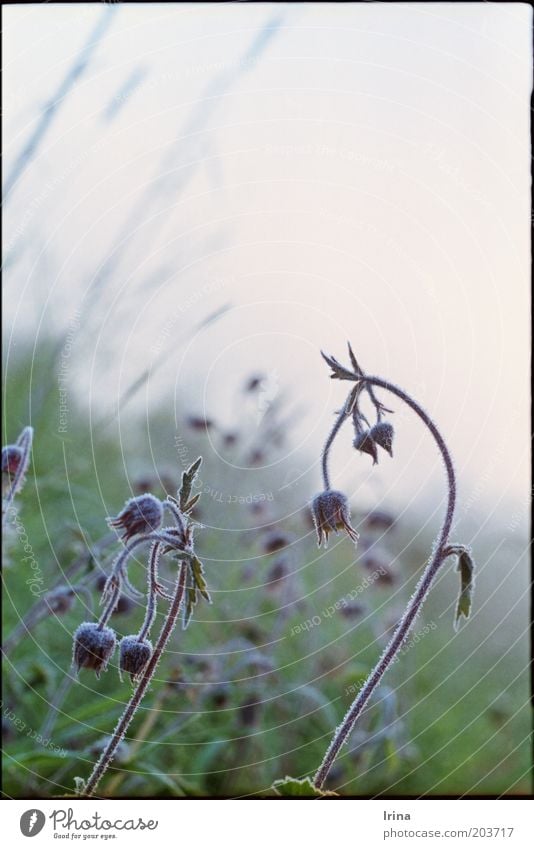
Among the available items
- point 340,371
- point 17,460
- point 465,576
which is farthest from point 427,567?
point 17,460

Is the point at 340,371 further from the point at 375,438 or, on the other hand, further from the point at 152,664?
the point at 152,664

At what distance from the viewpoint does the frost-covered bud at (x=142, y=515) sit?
75 centimetres

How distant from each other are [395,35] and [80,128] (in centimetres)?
42

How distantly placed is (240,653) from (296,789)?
1.51 feet

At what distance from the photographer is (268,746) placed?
1365mm

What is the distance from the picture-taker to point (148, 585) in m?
0.77

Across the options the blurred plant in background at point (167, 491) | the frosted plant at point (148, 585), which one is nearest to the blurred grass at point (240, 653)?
the blurred plant in background at point (167, 491)

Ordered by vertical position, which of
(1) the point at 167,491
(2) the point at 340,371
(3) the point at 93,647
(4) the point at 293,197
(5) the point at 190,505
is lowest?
(3) the point at 93,647

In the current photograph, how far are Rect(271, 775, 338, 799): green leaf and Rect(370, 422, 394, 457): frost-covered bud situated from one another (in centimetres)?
34

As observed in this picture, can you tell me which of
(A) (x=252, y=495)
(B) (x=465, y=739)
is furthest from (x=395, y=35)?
(B) (x=465, y=739)

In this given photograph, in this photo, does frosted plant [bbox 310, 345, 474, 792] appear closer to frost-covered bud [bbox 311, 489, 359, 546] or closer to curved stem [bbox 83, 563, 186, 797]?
frost-covered bud [bbox 311, 489, 359, 546]

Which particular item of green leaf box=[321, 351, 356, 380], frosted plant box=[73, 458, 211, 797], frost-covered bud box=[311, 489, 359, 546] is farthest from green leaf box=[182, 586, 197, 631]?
green leaf box=[321, 351, 356, 380]

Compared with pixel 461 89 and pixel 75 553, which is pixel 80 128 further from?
pixel 75 553

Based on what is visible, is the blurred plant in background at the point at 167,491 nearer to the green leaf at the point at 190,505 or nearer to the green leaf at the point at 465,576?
the green leaf at the point at 190,505
